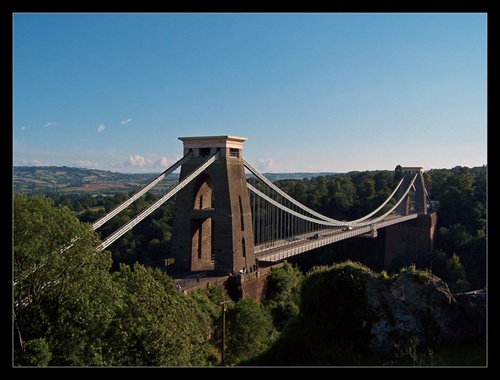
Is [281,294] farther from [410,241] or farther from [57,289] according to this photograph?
[410,241]

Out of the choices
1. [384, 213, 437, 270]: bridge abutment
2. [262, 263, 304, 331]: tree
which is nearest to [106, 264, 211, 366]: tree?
[262, 263, 304, 331]: tree

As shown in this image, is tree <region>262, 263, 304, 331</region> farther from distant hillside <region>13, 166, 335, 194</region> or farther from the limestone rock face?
distant hillside <region>13, 166, 335, 194</region>

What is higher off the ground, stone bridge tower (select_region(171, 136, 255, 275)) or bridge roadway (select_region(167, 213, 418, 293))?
stone bridge tower (select_region(171, 136, 255, 275))

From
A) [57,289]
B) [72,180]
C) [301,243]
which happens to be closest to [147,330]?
[57,289]
